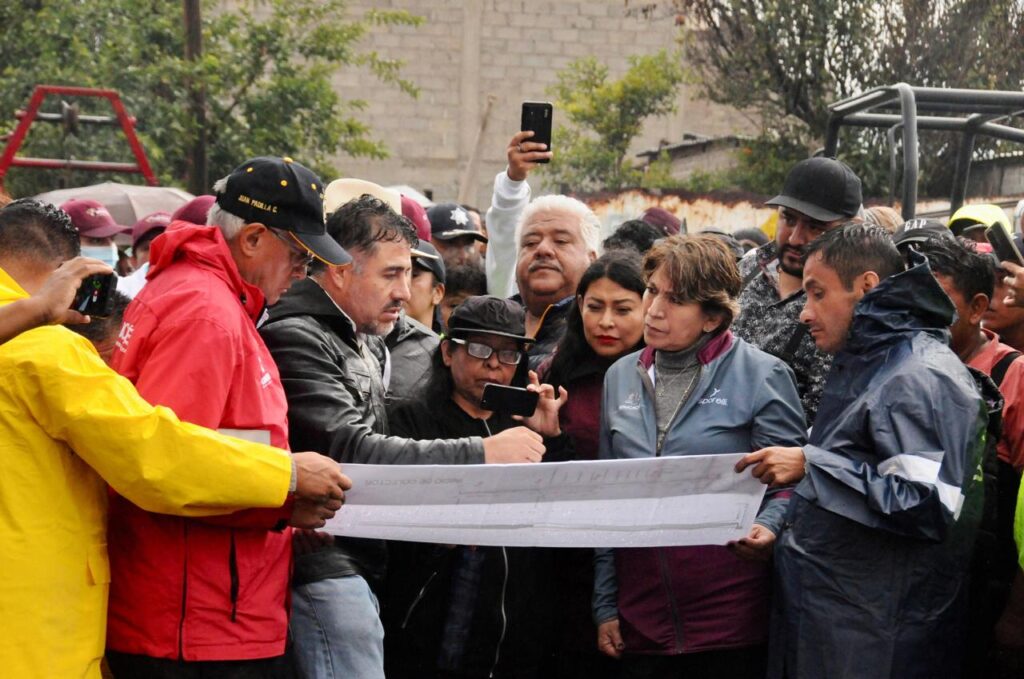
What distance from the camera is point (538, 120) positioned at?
584 centimetres

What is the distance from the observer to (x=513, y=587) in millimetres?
4762

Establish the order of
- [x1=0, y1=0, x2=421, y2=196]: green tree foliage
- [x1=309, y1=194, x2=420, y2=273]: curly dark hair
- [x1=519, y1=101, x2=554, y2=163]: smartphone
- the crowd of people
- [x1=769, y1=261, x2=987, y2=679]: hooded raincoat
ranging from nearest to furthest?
the crowd of people < [x1=769, y1=261, x2=987, y2=679]: hooded raincoat < [x1=309, y1=194, x2=420, y2=273]: curly dark hair < [x1=519, y1=101, x2=554, y2=163]: smartphone < [x1=0, y1=0, x2=421, y2=196]: green tree foliage

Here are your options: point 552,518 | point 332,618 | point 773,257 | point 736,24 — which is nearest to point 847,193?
point 773,257

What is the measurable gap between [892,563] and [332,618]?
1.66 meters

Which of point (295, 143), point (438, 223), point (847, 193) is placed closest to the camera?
point (847, 193)

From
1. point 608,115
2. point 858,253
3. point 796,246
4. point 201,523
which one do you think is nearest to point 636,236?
point 796,246

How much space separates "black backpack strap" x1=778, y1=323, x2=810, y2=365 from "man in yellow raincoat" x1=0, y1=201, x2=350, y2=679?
7.56 ft

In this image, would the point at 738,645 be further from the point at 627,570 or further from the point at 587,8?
the point at 587,8

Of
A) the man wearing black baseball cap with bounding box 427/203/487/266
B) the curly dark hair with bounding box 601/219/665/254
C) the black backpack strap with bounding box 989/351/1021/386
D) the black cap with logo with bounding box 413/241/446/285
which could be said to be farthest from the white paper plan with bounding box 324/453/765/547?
the man wearing black baseball cap with bounding box 427/203/487/266

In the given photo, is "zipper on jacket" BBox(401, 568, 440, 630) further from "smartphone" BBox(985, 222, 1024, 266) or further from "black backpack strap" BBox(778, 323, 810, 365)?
"smartphone" BBox(985, 222, 1024, 266)

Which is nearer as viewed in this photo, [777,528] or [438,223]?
[777,528]

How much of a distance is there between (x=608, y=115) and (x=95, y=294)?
2146 centimetres

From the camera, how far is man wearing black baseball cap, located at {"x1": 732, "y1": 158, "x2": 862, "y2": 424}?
5.31 meters

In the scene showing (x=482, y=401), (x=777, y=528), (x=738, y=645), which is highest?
(x=482, y=401)
